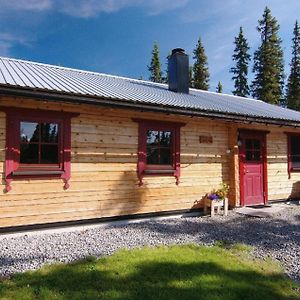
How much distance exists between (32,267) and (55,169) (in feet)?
8.75

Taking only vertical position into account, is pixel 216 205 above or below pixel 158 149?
below

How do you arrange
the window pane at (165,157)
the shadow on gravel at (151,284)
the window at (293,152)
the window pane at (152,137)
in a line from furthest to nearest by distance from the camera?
1. the window at (293,152)
2. the window pane at (165,157)
3. the window pane at (152,137)
4. the shadow on gravel at (151,284)

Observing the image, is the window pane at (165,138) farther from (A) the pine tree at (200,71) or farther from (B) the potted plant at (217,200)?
(A) the pine tree at (200,71)

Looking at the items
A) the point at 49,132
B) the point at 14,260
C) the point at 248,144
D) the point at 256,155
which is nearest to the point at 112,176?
the point at 49,132

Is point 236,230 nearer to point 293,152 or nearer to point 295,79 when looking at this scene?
point 293,152

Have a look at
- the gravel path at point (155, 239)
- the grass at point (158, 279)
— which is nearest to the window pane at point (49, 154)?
the gravel path at point (155, 239)

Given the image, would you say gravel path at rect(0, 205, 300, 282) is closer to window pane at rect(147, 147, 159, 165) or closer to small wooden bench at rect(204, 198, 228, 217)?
small wooden bench at rect(204, 198, 228, 217)

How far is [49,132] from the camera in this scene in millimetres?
7211

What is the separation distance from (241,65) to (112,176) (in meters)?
32.6

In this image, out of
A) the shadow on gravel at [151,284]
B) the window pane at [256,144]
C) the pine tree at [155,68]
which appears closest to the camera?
the shadow on gravel at [151,284]

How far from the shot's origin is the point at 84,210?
7.57 metres

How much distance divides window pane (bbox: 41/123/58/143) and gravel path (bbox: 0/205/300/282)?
1946 mm

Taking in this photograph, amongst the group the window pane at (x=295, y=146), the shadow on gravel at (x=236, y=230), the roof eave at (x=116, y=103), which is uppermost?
the roof eave at (x=116, y=103)

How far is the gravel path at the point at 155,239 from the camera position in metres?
5.38
